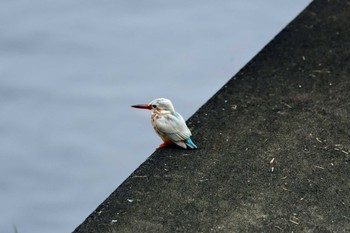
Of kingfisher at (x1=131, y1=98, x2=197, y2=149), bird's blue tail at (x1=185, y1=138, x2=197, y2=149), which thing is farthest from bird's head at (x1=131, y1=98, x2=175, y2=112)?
bird's blue tail at (x1=185, y1=138, x2=197, y2=149)

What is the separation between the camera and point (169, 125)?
4617 millimetres

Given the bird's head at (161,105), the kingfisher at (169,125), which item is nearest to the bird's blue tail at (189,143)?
the kingfisher at (169,125)

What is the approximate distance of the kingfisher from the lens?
182 inches

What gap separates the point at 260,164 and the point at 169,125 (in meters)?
0.53

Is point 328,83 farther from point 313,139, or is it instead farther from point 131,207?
point 131,207

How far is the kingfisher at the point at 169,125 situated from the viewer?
15.1ft

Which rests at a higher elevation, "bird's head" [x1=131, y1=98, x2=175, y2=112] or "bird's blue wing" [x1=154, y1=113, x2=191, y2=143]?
"bird's head" [x1=131, y1=98, x2=175, y2=112]

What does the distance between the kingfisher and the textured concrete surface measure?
Result: 0.20 ft

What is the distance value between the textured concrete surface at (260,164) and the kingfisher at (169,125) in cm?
6

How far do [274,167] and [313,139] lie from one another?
15.1 inches

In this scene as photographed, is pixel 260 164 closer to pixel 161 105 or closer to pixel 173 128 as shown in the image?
pixel 173 128

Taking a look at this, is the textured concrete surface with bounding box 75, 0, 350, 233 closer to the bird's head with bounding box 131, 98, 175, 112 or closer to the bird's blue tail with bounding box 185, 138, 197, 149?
the bird's blue tail with bounding box 185, 138, 197, 149

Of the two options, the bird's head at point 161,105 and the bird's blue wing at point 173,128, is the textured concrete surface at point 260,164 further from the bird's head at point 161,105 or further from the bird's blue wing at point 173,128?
the bird's head at point 161,105

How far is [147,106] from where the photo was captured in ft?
15.5
